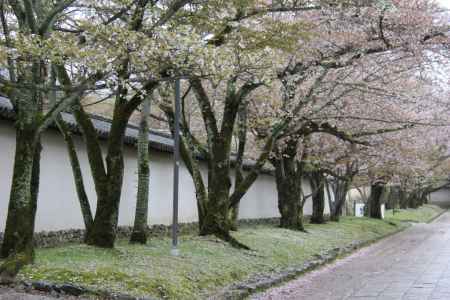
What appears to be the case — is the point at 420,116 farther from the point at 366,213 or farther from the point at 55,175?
the point at 366,213

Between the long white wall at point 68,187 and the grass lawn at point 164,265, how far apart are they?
2.74 m

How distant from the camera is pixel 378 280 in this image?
503 inches

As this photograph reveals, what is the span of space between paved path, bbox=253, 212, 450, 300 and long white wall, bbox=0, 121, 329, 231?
6.22 m

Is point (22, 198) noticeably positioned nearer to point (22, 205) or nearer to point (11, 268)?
point (22, 205)

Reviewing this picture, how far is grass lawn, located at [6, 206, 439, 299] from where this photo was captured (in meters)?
8.88

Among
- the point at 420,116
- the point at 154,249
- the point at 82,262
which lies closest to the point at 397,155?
the point at 420,116

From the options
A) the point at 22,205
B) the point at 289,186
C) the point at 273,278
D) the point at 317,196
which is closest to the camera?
the point at 22,205

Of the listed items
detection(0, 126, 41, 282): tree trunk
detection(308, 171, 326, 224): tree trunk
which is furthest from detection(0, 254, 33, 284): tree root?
detection(308, 171, 326, 224): tree trunk

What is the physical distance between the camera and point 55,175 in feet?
50.2

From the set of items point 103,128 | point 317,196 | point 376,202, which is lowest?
point 376,202

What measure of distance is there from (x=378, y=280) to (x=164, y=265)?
4.89 m

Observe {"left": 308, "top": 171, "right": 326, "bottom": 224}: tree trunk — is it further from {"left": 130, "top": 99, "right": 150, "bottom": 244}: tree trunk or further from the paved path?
{"left": 130, "top": 99, "right": 150, "bottom": 244}: tree trunk

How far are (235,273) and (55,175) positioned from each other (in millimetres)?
6025

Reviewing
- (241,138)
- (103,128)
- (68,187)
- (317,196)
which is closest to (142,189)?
(68,187)
